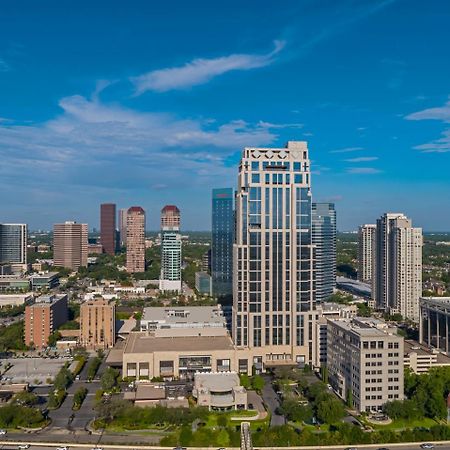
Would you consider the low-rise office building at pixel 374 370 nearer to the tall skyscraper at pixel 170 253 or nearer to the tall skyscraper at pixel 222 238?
the tall skyscraper at pixel 222 238

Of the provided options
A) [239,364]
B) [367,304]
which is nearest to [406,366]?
[239,364]

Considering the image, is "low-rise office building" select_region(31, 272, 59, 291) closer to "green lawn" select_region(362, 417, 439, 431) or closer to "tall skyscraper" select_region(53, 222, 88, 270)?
"tall skyscraper" select_region(53, 222, 88, 270)

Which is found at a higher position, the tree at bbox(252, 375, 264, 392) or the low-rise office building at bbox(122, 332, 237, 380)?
the low-rise office building at bbox(122, 332, 237, 380)

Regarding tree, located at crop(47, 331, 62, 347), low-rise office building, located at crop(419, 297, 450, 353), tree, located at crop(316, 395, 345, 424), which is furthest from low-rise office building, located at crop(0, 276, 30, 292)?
→ tree, located at crop(316, 395, 345, 424)

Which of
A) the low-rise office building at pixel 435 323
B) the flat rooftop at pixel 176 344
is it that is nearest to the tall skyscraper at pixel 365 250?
the low-rise office building at pixel 435 323

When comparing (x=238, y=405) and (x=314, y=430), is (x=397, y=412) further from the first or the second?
(x=238, y=405)
